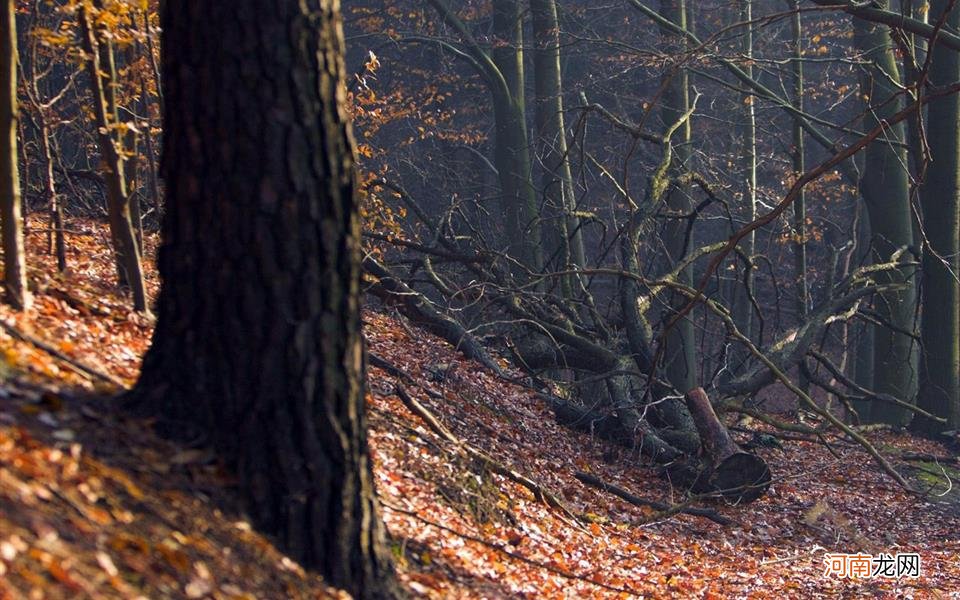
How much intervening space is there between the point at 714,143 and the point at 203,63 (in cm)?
2019

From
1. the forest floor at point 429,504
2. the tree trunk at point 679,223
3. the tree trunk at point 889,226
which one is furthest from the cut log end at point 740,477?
the tree trunk at point 889,226

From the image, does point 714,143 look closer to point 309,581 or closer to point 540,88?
point 540,88

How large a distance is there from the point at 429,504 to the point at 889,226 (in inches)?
373

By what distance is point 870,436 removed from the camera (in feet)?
39.8

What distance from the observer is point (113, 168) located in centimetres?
612

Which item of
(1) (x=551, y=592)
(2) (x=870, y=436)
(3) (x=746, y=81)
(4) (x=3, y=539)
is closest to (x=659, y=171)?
(3) (x=746, y=81)

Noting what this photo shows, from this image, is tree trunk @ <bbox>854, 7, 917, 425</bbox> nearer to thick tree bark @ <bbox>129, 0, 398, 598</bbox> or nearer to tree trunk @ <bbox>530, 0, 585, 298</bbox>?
tree trunk @ <bbox>530, 0, 585, 298</bbox>

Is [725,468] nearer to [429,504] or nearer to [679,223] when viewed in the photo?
[429,504]

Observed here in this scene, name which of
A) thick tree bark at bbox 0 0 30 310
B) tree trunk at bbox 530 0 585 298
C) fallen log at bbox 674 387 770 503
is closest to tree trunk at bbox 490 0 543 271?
tree trunk at bbox 530 0 585 298

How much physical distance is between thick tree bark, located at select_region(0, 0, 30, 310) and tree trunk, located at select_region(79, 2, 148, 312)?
0.83 m

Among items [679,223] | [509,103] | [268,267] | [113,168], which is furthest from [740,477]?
[509,103]

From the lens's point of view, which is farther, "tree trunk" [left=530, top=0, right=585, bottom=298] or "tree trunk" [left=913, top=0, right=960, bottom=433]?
"tree trunk" [left=530, top=0, right=585, bottom=298]

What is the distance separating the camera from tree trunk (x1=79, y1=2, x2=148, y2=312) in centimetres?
592

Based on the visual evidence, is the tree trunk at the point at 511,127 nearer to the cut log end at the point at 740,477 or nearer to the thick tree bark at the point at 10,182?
the cut log end at the point at 740,477
